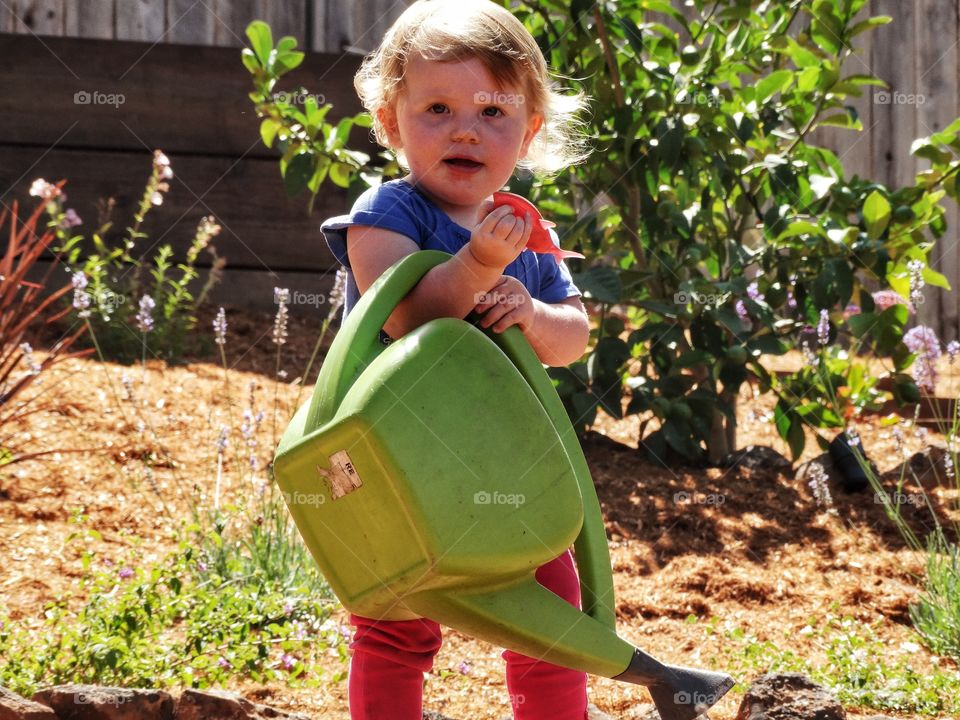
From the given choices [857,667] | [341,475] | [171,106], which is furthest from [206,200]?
[341,475]

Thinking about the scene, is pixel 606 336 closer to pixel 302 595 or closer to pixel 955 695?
pixel 302 595

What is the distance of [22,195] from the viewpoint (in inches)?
180

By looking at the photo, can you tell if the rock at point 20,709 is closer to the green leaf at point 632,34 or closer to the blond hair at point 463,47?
the blond hair at point 463,47

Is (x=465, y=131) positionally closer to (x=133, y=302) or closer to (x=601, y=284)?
(x=601, y=284)

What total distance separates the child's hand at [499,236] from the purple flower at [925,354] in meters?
1.84

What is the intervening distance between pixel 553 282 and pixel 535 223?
1.10 feet

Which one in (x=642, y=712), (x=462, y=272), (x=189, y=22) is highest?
(x=189, y=22)

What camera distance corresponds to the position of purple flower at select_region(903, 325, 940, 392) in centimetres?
289

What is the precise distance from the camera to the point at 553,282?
178 cm

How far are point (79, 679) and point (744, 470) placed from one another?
2.14 metres

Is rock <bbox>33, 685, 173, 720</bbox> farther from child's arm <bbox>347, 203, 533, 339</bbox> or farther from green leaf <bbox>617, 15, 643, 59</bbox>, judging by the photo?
green leaf <bbox>617, 15, 643, 59</bbox>

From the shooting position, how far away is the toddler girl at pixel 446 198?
1.56 meters

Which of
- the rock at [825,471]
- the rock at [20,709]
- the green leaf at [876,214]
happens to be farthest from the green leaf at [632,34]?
the rock at [20,709]

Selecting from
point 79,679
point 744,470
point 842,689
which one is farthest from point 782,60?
point 79,679
